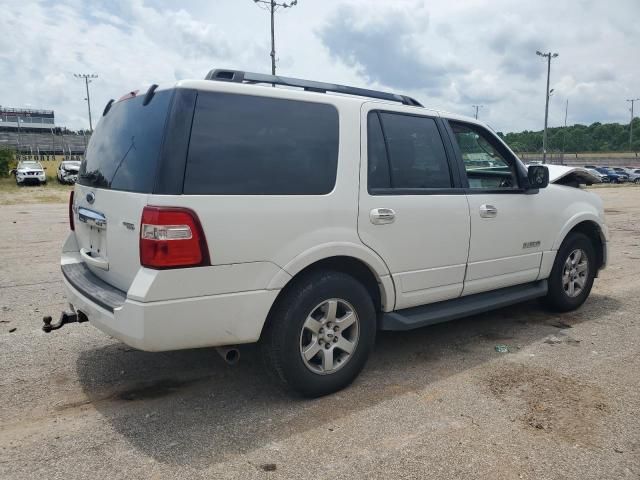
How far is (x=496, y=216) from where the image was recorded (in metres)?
4.46

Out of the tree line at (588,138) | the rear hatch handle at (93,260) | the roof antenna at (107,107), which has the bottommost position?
the rear hatch handle at (93,260)

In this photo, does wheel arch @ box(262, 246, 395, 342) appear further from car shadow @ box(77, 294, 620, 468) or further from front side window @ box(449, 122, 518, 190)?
front side window @ box(449, 122, 518, 190)

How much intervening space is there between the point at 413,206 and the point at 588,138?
403 feet

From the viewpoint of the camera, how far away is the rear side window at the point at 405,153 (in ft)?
12.3

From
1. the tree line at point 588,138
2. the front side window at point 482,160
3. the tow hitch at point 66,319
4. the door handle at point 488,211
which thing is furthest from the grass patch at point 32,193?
the tree line at point 588,138

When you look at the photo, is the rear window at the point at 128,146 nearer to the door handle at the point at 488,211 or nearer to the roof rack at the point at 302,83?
the roof rack at the point at 302,83

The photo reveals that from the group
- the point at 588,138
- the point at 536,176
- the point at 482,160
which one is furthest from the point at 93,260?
the point at 588,138

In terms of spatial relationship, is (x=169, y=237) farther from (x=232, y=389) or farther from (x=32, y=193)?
(x=32, y=193)

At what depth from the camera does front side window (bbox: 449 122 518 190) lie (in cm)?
444

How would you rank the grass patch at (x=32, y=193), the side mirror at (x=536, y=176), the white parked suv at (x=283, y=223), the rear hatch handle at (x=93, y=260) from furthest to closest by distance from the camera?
the grass patch at (x=32, y=193) < the side mirror at (x=536, y=176) < the rear hatch handle at (x=93, y=260) < the white parked suv at (x=283, y=223)

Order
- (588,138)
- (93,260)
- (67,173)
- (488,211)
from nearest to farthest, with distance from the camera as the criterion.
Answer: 1. (93,260)
2. (488,211)
3. (67,173)
4. (588,138)

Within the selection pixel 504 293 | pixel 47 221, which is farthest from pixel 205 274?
pixel 47 221

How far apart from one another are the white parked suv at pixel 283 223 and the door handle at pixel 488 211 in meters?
0.02

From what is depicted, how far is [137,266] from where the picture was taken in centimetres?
300
